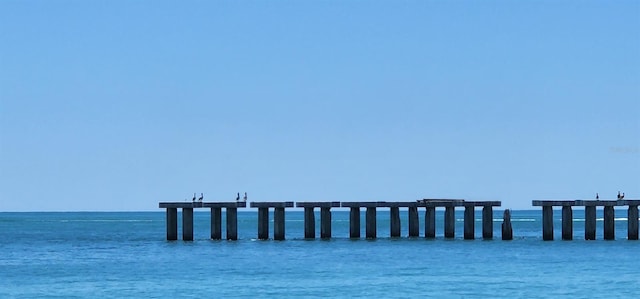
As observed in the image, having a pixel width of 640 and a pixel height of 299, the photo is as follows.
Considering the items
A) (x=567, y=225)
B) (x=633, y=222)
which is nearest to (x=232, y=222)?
(x=567, y=225)

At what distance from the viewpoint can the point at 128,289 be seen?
49.0 meters

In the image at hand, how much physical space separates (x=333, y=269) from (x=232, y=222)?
55.8ft

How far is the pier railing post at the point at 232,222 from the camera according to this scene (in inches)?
2837

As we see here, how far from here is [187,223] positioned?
72.2 m

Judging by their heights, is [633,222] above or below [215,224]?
below

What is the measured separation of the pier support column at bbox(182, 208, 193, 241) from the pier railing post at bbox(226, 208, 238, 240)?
1882 mm

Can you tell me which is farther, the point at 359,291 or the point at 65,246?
the point at 65,246

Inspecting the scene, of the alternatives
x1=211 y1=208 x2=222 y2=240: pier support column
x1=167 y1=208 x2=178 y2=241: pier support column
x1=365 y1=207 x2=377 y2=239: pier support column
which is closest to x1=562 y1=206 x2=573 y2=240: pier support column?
x1=365 y1=207 x2=377 y2=239: pier support column

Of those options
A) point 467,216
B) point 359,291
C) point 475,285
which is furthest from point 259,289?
point 467,216

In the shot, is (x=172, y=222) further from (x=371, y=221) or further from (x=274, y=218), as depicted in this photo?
(x=371, y=221)

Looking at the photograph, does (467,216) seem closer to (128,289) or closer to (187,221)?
(187,221)

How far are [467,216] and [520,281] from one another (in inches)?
882

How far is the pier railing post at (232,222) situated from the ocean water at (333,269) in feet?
1.81

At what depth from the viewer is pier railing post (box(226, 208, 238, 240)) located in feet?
236
